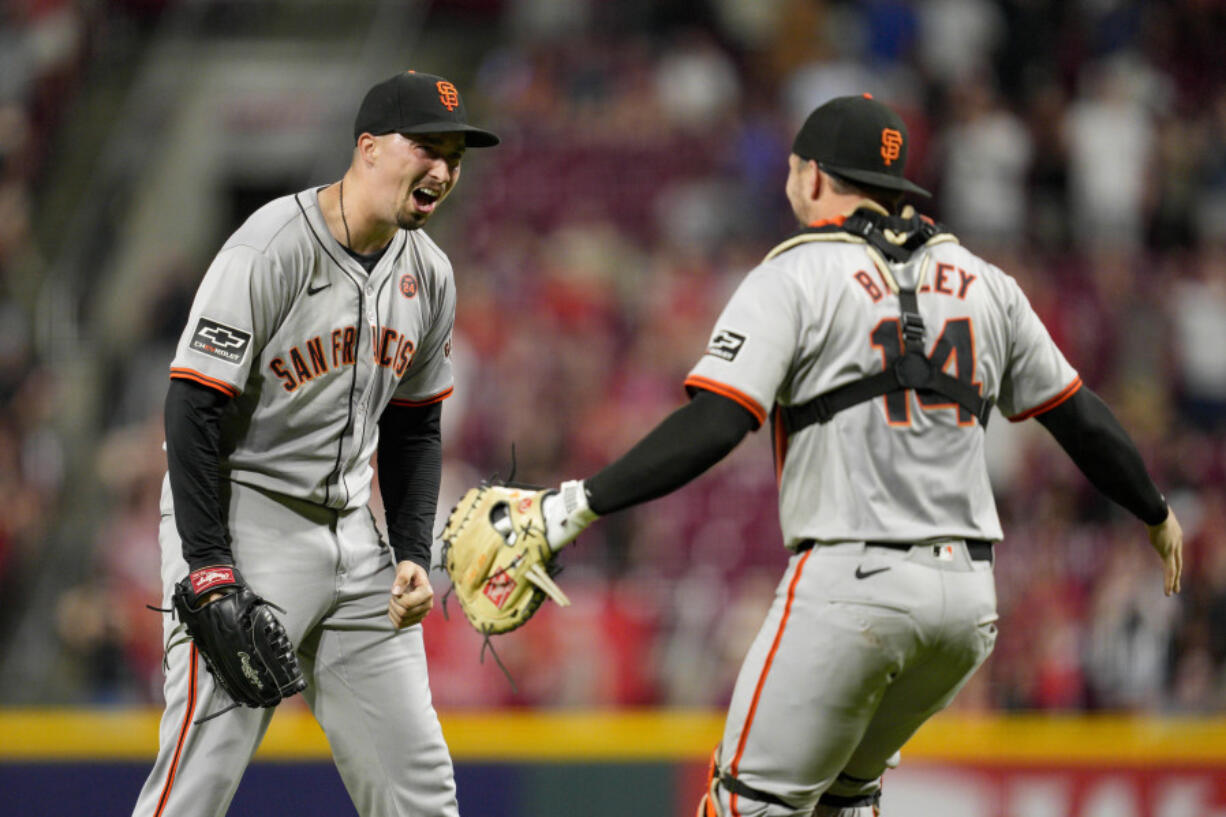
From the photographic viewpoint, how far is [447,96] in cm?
398

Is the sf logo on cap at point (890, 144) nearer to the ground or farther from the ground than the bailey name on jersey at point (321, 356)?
farther from the ground

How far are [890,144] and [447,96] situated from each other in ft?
3.76

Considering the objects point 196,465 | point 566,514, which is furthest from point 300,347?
point 566,514

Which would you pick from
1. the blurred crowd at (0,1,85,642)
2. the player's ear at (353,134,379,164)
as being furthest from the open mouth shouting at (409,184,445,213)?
the blurred crowd at (0,1,85,642)

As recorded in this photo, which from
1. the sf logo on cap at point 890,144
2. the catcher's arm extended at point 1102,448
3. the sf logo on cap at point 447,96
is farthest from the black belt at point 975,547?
the sf logo on cap at point 447,96

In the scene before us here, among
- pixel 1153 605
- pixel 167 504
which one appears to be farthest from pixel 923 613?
pixel 1153 605

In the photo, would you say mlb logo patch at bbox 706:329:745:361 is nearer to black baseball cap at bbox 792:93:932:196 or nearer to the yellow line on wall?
black baseball cap at bbox 792:93:932:196

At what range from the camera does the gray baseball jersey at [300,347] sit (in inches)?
148

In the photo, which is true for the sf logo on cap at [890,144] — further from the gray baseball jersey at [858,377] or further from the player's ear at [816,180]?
the gray baseball jersey at [858,377]

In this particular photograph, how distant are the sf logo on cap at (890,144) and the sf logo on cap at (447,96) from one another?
1097 millimetres

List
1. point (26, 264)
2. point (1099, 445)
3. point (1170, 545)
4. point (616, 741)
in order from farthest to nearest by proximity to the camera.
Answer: point (26, 264)
point (616, 741)
point (1170, 545)
point (1099, 445)

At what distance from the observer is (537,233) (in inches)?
429

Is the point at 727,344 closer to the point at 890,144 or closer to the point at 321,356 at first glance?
the point at 890,144

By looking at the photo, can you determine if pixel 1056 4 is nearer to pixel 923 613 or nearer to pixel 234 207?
pixel 234 207
